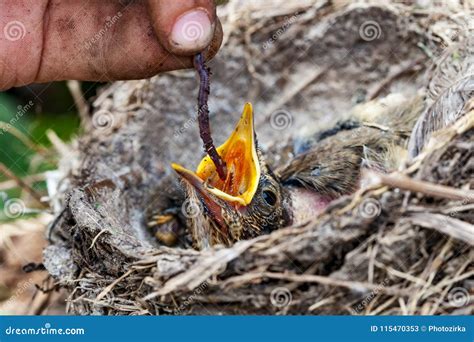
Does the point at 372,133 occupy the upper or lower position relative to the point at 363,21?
lower

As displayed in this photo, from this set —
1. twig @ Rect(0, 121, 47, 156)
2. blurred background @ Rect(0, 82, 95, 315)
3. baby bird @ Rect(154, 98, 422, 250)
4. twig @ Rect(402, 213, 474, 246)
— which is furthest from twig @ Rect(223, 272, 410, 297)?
twig @ Rect(0, 121, 47, 156)

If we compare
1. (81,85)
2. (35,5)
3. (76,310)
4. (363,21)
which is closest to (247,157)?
(76,310)

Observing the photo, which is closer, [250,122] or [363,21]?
[250,122]

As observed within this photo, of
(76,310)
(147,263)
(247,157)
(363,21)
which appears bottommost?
(76,310)

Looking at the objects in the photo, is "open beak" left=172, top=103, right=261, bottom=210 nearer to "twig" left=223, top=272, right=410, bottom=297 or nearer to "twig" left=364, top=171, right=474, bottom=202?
"twig" left=223, top=272, right=410, bottom=297

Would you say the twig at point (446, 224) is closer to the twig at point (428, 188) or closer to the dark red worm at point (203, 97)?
the twig at point (428, 188)

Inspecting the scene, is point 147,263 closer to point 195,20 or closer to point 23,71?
point 195,20
